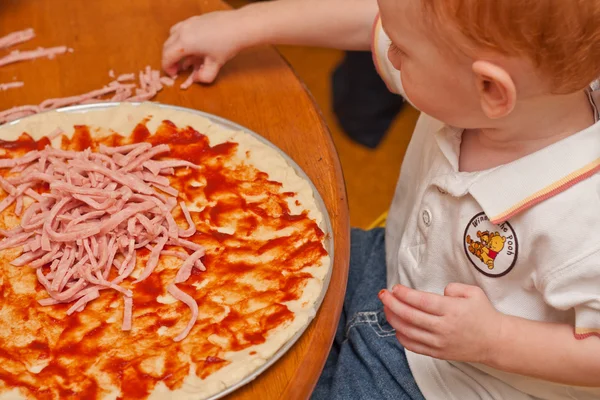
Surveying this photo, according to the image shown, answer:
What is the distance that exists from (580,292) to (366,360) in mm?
358

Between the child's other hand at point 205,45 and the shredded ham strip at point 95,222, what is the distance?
0.71 ft

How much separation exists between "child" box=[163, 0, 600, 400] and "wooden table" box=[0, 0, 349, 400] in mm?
168

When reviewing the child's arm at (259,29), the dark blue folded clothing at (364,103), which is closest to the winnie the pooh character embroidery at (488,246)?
the child's arm at (259,29)

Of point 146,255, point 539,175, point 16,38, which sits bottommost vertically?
point 146,255

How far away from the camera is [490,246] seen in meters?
0.97

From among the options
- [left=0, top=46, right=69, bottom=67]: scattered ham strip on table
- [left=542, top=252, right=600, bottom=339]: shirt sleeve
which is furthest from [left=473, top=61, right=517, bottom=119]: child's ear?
[left=0, top=46, right=69, bottom=67]: scattered ham strip on table

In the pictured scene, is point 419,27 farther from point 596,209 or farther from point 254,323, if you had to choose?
point 254,323

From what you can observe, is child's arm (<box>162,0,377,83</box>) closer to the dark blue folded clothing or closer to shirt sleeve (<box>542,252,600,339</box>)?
shirt sleeve (<box>542,252,600,339</box>)

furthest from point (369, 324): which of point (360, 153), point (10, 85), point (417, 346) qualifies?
point (360, 153)

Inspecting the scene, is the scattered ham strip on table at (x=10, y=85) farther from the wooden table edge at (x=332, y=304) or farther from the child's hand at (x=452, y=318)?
the child's hand at (x=452, y=318)

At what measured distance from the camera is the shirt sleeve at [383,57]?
1186 millimetres

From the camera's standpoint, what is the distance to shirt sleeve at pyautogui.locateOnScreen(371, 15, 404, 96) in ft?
3.89

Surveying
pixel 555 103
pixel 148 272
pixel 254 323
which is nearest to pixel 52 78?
pixel 148 272

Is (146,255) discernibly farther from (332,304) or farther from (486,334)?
(486,334)
